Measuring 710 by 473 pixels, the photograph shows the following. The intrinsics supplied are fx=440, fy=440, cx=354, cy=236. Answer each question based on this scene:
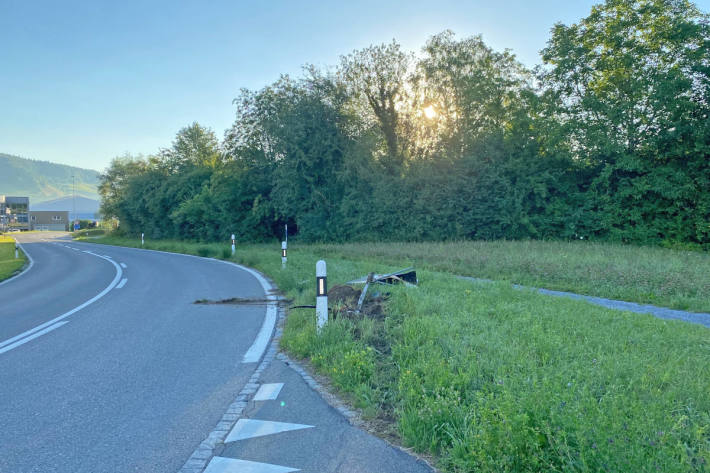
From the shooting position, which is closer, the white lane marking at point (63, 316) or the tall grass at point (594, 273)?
the white lane marking at point (63, 316)

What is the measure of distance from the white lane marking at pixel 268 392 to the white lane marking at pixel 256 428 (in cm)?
48

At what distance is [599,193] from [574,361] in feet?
75.5

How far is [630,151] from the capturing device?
2283 centimetres

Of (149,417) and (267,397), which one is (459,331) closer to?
(267,397)

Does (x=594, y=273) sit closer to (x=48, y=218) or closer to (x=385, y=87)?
(x=385, y=87)

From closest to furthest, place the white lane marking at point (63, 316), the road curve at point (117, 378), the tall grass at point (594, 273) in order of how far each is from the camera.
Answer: the road curve at point (117, 378)
the white lane marking at point (63, 316)
the tall grass at point (594, 273)

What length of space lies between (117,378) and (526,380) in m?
4.18

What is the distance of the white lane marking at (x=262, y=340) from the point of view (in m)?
5.55

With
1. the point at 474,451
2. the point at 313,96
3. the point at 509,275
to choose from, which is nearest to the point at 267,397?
the point at 474,451

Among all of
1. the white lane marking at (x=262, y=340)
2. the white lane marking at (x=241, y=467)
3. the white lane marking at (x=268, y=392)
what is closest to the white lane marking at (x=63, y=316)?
the white lane marking at (x=262, y=340)

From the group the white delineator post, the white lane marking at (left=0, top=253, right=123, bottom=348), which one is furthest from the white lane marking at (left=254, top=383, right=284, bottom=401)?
the white lane marking at (left=0, top=253, right=123, bottom=348)

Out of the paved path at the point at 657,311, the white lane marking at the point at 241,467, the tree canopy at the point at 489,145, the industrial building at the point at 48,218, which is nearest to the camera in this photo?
the white lane marking at the point at 241,467

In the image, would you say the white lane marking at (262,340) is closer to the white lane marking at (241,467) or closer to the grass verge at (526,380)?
the grass verge at (526,380)

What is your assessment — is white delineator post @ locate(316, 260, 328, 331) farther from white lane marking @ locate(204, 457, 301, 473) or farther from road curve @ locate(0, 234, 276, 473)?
white lane marking @ locate(204, 457, 301, 473)
